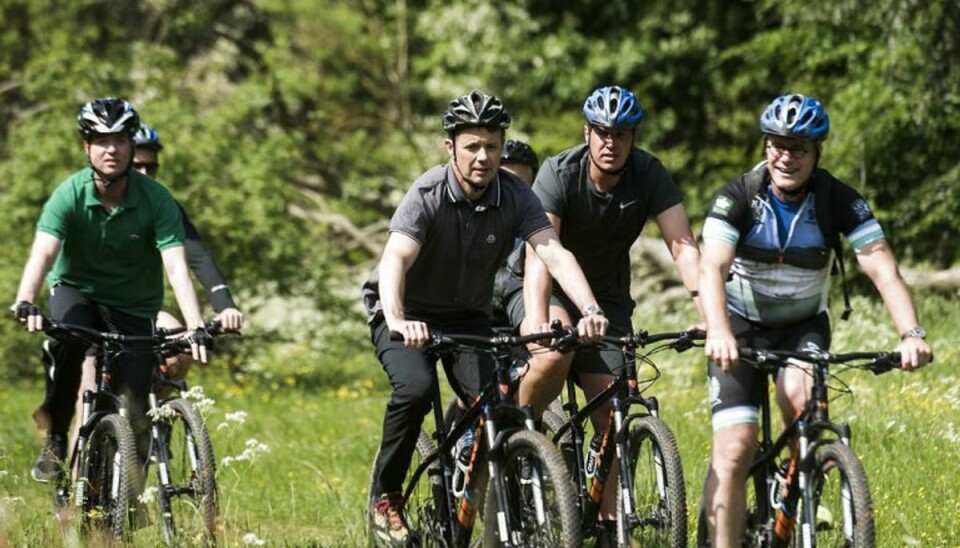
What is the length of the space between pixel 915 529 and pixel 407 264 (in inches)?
111

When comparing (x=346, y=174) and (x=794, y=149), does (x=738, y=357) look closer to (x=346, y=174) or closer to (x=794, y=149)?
(x=794, y=149)

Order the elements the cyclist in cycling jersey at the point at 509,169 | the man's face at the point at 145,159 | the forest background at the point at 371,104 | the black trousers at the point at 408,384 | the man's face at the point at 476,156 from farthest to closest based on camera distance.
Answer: the forest background at the point at 371,104
the man's face at the point at 145,159
the cyclist in cycling jersey at the point at 509,169
the black trousers at the point at 408,384
the man's face at the point at 476,156

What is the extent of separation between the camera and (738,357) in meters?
5.98

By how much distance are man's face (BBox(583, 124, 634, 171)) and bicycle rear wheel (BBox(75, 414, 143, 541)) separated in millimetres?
2531

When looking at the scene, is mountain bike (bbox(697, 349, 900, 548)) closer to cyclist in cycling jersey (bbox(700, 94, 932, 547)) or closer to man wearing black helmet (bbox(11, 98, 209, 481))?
cyclist in cycling jersey (bbox(700, 94, 932, 547))

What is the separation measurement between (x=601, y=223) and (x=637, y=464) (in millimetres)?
1266

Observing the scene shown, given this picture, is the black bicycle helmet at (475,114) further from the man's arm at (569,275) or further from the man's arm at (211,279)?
the man's arm at (211,279)

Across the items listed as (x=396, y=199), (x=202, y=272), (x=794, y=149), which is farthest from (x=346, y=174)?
(x=794, y=149)

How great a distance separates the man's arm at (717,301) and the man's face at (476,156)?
1098 millimetres

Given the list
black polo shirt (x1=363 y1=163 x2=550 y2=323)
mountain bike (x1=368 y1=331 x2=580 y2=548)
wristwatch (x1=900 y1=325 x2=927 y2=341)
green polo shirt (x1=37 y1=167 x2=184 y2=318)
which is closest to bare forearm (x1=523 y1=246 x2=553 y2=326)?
black polo shirt (x1=363 y1=163 x2=550 y2=323)

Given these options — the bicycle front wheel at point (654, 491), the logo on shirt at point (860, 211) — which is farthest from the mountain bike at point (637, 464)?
the logo on shirt at point (860, 211)

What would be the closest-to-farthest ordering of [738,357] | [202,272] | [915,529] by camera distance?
1. [738,357]
2. [915,529]
3. [202,272]

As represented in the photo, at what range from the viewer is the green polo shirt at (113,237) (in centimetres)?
802

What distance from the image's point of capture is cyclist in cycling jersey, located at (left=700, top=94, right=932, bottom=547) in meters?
6.18
